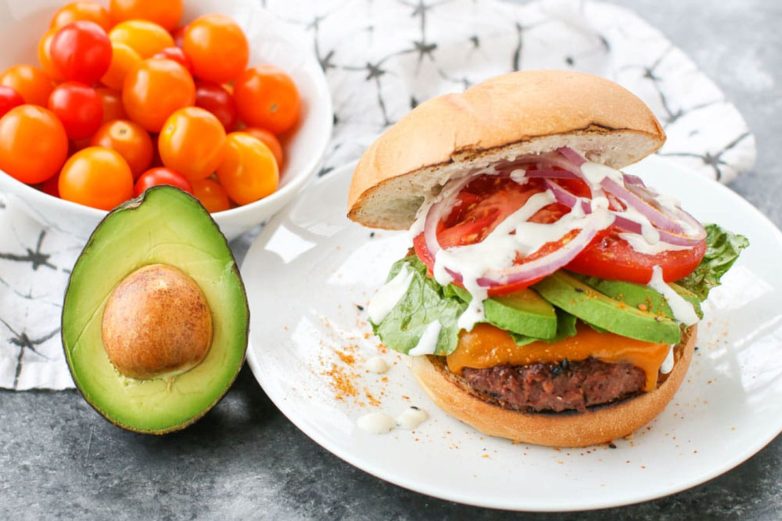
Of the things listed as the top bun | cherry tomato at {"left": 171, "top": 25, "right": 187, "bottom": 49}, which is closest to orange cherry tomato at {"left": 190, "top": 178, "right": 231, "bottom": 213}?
cherry tomato at {"left": 171, "top": 25, "right": 187, "bottom": 49}

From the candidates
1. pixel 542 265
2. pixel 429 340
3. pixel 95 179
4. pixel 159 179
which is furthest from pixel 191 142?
pixel 542 265

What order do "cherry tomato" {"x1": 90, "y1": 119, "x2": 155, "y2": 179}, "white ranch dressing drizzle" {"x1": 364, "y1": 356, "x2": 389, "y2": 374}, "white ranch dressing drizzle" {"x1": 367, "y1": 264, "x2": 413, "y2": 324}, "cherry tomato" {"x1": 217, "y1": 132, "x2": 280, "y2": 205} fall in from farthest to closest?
1. "cherry tomato" {"x1": 217, "y1": 132, "x2": 280, "y2": 205}
2. "cherry tomato" {"x1": 90, "y1": 119, "x2": 155, "y2": 179}
3. "white ranch dressing drizzle" {"x1": 364, "y1": 356, "x2": 389, "y2": 374}
4. "white ranch dressing drizzle" {"x1": 367, "y1": 264, "x2": 413, "y2": 324}

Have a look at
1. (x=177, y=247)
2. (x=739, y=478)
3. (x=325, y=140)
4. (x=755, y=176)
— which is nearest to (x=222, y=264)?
(x=177, y=247)

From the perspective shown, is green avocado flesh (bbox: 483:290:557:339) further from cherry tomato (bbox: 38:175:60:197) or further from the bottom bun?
cherry tomato (bbox: 38:175:60:197)

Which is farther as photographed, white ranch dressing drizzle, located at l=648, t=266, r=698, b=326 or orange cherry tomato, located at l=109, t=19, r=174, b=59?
orange cherry tomato, located at l=109, t=19, r=174, b=59

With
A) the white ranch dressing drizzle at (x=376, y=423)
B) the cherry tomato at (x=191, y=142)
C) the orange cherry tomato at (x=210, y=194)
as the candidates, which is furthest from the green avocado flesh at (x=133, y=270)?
the orange cherry tomato at (x=210, y=194)

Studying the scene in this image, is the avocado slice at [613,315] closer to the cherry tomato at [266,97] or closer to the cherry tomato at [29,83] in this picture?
the cherry tomato at [266,97]

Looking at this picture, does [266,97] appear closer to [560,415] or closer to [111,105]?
[111,105]
